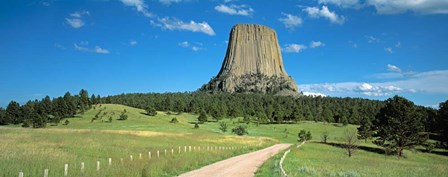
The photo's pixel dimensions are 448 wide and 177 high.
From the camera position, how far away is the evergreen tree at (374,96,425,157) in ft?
215

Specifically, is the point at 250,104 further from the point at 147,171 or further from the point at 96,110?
the point at 147,171

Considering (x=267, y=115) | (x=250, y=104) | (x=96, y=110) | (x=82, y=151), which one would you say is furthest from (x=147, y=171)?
(x=250, y=104)

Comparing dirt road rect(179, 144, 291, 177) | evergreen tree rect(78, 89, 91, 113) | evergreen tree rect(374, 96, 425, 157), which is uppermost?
evergreen tree rect(78, 89, 91, 113)

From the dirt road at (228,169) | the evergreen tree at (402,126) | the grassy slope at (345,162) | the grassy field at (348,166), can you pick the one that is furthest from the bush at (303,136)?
the dirt road at (228,169)

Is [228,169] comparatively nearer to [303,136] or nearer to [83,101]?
[303,136]

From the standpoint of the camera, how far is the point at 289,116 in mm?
136875

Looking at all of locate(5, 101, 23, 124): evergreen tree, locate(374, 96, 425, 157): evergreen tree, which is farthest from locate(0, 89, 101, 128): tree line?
locate(374, 96, 425, 157): evergreen tree

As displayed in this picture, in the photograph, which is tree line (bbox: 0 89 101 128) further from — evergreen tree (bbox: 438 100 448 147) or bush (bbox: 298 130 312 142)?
evergreen tree (bbox: 438 100 448 147)

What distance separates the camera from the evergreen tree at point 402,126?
215ft

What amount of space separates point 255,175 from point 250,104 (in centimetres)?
15301

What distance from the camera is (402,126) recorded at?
2603 inches

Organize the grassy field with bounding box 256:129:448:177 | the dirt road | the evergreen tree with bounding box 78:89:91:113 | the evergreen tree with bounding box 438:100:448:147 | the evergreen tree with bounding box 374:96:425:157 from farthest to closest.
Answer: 1. the evergreen tree with bounding box 78:89:91:113
2. the evergreen tree with bounding box 438:100:448:147
3. the evergreen tree with bounding box 374:96:425:157
4. the grassy field with bounding box 256:129:448:177
5. the dirt road

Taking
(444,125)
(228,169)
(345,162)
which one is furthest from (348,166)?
(444,125)

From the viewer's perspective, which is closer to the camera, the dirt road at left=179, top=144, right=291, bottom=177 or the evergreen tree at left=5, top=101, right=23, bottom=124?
the dirt road at left=179, top=144, right=291, bottom=177
